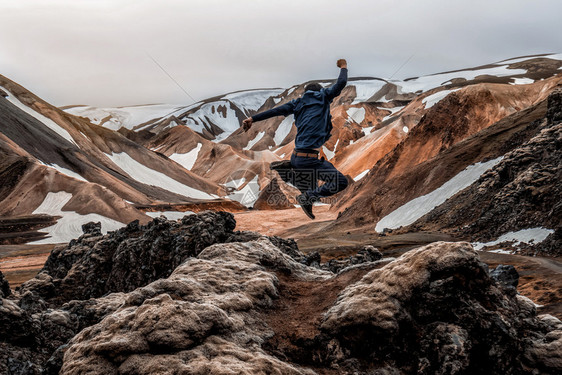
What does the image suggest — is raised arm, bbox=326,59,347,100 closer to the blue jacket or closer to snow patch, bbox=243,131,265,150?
the blue jacket

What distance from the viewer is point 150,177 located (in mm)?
99000

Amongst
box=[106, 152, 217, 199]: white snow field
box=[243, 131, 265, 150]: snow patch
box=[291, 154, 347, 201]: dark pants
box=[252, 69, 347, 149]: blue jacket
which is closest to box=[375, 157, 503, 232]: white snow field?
box=[291, 154, 347, 201]: dark pants

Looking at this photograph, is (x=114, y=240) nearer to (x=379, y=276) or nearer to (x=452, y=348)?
(x=379, y=276)

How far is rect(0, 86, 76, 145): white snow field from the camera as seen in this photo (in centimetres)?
8900

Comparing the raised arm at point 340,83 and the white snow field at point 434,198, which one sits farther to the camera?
the white snow field at point 434,198

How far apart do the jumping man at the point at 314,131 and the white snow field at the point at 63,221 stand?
45774 mm

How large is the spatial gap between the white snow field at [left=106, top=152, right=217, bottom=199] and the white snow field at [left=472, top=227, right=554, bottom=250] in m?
82.4

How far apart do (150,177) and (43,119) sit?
23.9 m

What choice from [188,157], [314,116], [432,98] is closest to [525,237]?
[314,116]

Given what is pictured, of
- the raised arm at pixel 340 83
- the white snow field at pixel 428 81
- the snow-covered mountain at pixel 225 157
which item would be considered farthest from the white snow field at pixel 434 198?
the white snow field at pixel 428 81

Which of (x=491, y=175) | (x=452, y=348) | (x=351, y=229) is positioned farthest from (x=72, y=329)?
(x=351, y=229)

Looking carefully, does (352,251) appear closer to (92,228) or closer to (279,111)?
(92,228)

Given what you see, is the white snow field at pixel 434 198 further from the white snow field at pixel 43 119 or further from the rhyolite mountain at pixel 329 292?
the white snow field at pixel 43 119

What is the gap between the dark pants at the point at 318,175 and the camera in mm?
8820
